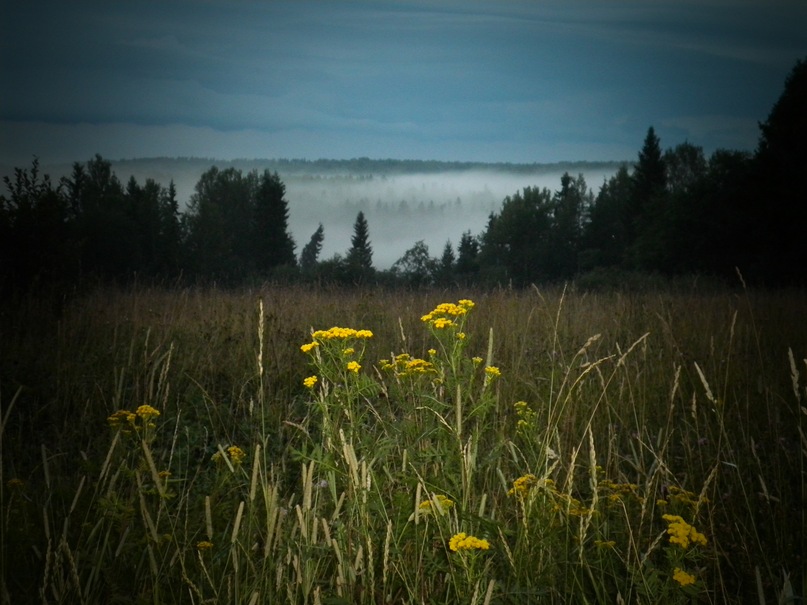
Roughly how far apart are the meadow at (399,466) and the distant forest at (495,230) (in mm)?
2837

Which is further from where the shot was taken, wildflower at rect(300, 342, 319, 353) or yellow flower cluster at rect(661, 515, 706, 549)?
wildflower at rect(300, 342, 319, 353)

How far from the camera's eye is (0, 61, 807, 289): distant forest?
10.5 metres

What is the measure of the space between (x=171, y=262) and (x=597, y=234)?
86.5 ft

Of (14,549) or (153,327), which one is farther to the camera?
(153,327)

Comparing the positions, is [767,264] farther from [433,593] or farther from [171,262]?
[433,593]

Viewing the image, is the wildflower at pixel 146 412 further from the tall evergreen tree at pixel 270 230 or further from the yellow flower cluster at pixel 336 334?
the tall evergreen tree at pixel 270 230

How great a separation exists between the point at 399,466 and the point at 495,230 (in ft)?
155

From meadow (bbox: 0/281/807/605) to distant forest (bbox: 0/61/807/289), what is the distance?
2837 mm

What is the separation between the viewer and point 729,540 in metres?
2.80

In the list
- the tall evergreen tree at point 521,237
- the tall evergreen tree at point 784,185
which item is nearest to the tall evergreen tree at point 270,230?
the tall evergreen tree at point 521,237

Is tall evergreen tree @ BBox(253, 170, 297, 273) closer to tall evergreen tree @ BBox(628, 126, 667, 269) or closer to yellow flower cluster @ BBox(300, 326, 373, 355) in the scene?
tall evergreen tree @ BBox(628, 126, 667, 269)

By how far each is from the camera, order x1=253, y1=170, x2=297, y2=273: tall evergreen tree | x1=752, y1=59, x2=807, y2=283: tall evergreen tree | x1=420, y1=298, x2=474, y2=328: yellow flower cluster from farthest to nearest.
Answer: x1=253, y1=170, x2=297, y2=273: tall evergreen tree
x1=752, y1=59, x2=807, y2=283: tall evergreen tree
x1=420, y1=298, x2=474, y2=328: yellow flower cluster

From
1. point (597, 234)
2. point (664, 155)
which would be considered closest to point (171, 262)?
point (597, 234)

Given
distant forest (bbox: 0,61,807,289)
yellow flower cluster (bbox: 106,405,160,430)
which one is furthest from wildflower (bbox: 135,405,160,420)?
distant forest (bbox: 0,61,807,289)
